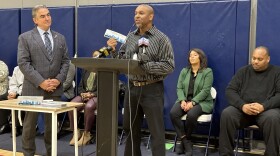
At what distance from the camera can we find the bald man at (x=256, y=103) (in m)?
3.68

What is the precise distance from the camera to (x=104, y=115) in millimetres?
2557

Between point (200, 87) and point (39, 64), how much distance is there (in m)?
2.05

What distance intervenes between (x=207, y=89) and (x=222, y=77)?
37 cm

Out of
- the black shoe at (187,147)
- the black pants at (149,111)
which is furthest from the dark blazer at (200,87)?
the black pants at (149,111)

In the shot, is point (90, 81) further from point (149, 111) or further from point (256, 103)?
point (256, 103)

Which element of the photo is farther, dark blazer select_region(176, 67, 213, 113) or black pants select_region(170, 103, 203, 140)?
dark blazer select_region(176, 67, 213, 113)

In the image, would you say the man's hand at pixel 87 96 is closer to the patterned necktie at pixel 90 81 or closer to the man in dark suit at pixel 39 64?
the patterned necktie at pixel 90 81

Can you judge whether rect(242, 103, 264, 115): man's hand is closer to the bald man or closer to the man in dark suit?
the bald man

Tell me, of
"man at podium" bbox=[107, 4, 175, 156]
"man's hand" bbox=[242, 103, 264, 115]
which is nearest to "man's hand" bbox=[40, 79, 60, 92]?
"man at podium" bbox=[107, 4, 175, 156]

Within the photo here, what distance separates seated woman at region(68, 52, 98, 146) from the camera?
4754 millimetres

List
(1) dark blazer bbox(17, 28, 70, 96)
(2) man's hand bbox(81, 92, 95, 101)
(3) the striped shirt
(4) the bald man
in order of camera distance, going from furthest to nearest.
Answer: (2) man's hand bbox(81, 92, 95, 101) < (4) the bald man < (1) dark blazer bbox(17, 28, 70, 96) < (3) the striped shirt

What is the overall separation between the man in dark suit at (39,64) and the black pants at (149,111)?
1033mm

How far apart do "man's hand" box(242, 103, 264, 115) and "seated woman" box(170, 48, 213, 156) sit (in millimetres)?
606

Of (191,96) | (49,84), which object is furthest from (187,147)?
(49,84)
